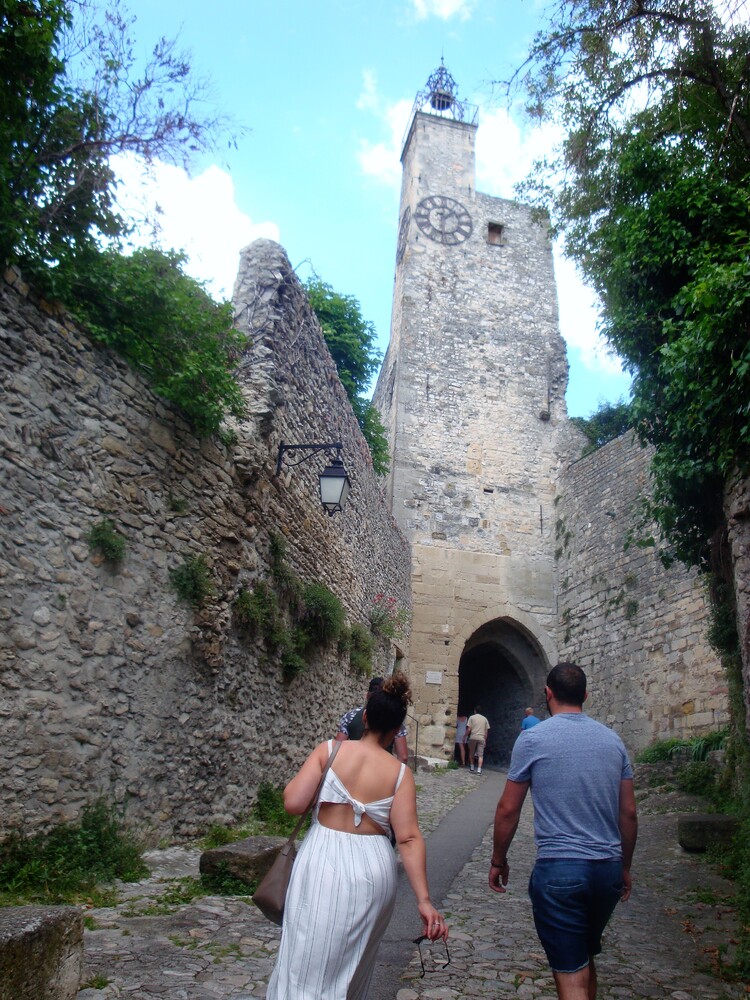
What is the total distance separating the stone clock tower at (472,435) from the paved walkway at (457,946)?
10153mm

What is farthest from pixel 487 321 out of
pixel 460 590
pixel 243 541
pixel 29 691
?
pixel 29 691

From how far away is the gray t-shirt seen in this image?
249 centimetres

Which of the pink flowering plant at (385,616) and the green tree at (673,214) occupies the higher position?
the green tree at (673,214)

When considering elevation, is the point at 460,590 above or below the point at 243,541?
above

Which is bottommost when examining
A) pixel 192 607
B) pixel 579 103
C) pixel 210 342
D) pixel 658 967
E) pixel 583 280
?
pixel 658 967

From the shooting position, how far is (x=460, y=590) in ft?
53.5

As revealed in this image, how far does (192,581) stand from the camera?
17.4 ft

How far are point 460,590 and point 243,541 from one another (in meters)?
10.8

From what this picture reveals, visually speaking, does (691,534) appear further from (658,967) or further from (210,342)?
(210,342)

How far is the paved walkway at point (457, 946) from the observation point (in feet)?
9.94

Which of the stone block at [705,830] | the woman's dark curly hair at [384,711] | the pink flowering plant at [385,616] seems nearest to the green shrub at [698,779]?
the stone block at [705,830]

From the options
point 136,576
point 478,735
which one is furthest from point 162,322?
point 478,735

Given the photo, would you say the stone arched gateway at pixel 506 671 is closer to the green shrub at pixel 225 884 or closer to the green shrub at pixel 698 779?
the green shrub at pixel 698 779

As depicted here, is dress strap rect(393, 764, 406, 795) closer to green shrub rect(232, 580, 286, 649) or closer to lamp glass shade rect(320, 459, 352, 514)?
green shrub rect(232, 580, 286, 649)
